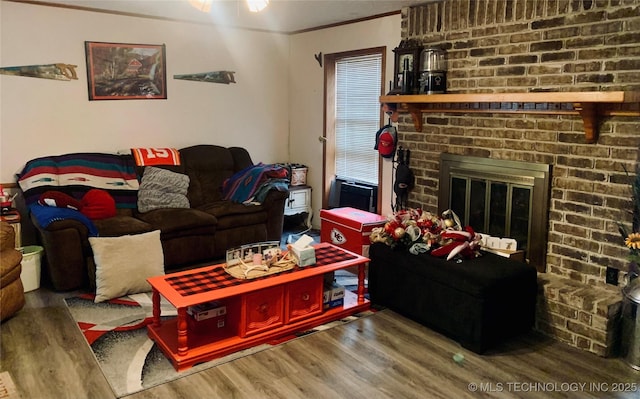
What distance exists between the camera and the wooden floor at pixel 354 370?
8.95 feet

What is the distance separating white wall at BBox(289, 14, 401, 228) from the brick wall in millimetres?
1052

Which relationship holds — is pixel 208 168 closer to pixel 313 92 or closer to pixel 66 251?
pixel 313 92

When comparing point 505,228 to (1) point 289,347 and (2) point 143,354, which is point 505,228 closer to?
(1) point 289,347

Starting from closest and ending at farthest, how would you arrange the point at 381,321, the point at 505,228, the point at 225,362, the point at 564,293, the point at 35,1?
the point at 225,362
the point at 564,293
the point at 381,321
the point at 505,228
the point at 35,1

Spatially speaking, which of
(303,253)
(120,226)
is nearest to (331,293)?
(303,253)

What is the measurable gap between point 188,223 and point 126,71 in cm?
174

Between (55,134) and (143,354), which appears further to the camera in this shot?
(55,134)

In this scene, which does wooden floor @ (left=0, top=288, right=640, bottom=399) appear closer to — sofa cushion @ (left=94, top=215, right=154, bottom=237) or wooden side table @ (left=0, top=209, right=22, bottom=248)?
sofa cushion @ (left=94, top=215, right=154, bottom=237)

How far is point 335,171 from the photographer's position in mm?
5914

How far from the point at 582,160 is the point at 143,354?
3.00m

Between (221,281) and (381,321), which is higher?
(221,281)

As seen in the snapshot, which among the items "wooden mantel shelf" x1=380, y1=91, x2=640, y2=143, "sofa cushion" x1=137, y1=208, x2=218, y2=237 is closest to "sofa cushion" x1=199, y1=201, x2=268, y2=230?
"sofa cushion" x1=137, y1=208, x2=218, y2=237

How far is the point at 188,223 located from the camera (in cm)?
450

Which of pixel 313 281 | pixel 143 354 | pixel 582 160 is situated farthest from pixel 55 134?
pixel 582 160
